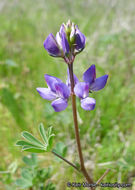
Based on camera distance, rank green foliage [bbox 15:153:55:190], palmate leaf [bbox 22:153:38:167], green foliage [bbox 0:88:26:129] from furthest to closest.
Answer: green foliage [bbox 0:88:26:129]
palmate leaf [bbox 22:153:38:167]
green foliage [bbox 15:153:55:190]

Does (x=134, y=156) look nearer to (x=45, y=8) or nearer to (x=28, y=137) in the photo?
(x=28, y=137)

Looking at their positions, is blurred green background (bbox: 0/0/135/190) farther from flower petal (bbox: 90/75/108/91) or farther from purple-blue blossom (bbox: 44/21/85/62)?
flower petal (bbox: 90/75/108/91)

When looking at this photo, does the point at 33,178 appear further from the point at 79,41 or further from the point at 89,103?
the point at 79,41

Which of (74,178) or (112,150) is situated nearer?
(74,178)

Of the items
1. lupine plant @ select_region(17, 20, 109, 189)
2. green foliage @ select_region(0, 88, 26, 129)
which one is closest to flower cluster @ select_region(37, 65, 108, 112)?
lupine plant @ select_region(17, 20, 109, 189)

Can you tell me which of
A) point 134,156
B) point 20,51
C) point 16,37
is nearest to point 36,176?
point 134,156

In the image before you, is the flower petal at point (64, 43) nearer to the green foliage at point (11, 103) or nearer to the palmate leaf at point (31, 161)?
the palmate leaf at point (31, 161)
